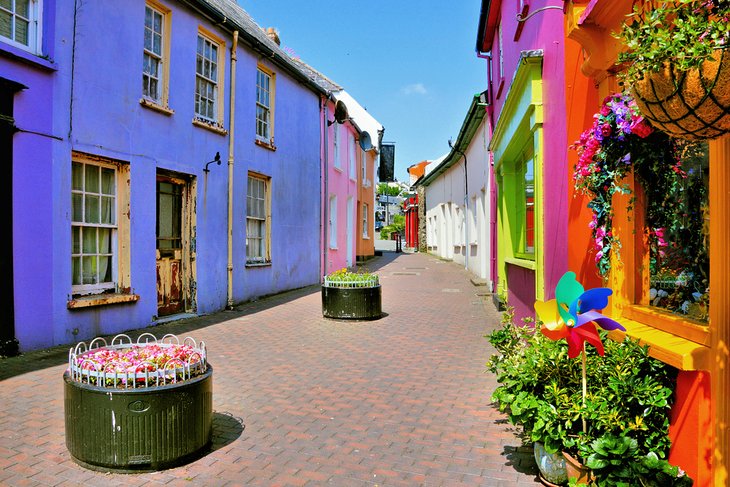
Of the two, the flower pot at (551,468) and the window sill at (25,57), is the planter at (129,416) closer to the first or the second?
the flower pot at (551,468)

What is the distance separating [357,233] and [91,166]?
16.5m

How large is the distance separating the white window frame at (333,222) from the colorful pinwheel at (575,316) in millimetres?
15097

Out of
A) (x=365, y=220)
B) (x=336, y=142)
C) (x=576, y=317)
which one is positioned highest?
(x=336, y=142)

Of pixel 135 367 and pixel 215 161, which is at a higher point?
pixel 215 161

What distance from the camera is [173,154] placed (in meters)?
9.32

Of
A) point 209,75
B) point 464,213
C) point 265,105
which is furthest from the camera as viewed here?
point 464,213

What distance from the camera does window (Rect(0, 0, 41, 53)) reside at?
258 inches

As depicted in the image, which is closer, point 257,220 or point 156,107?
point 156,107

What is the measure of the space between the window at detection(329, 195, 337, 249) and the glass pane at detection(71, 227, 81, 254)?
11056 mm

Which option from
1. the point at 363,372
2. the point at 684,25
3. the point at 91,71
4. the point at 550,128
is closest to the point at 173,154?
the point at 91,71

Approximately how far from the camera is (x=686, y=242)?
123 inches

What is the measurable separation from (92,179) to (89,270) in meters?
1.36

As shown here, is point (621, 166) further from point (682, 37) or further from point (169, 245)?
point (169, 245)

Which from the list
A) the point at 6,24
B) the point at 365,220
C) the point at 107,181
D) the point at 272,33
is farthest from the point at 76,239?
the point at 365,220
